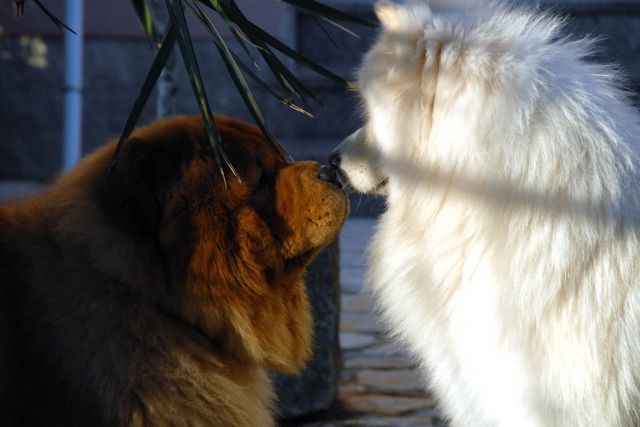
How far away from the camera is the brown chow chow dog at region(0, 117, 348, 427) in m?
2.00

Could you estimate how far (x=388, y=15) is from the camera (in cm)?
241

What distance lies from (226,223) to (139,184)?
0.25 meters

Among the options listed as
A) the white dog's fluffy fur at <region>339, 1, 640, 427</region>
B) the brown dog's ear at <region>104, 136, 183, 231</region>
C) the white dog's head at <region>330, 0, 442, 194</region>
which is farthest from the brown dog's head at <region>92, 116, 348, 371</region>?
the white dog's fluffy fur at <region>339, 1, 640, 427</region>

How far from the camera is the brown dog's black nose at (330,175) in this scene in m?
2.37

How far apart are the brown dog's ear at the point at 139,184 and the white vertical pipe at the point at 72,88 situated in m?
4.18

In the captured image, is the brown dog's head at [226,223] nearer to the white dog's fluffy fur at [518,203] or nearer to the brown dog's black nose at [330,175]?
the brown dog's black nose at [330,175]

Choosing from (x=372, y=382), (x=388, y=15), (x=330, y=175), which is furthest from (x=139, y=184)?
(x=372, y=382)

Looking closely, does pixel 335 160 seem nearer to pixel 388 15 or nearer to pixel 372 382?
pixel 388 15

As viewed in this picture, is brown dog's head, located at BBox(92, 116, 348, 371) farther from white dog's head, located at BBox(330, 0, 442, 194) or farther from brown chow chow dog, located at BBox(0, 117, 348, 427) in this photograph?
white dog's head, located at BBox(330, 0, 442, 194)

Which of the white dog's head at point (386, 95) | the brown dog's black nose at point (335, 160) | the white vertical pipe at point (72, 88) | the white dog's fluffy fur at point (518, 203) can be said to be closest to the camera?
the white dog's fluffy fur at point (518, 203)

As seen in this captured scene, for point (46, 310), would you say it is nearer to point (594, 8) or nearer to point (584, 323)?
point (584, 323)

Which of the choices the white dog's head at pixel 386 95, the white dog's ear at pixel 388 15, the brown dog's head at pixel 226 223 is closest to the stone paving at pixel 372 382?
the white dog's head at pixel 386 95

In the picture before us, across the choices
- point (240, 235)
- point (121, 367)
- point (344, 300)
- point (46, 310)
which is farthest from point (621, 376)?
point (344, 300)

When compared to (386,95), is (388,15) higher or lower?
higher
